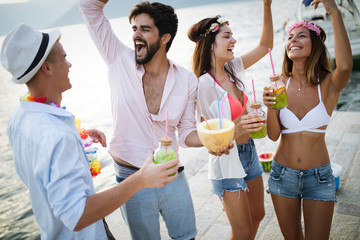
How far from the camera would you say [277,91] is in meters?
2.28

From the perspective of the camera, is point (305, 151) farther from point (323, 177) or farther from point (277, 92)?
point (277, 92)

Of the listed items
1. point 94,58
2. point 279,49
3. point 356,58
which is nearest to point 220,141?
point 356,58

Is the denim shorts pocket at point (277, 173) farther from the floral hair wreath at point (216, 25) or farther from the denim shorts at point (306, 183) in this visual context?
the floral hair wreath at point (216, 25)

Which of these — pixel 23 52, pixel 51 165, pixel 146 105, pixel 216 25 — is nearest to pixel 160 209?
pixel 146 105

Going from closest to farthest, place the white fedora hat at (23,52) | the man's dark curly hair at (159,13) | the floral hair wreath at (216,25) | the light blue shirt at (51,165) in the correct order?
the light blue shirt at (51,165), the white fedora hat at (23,52), the man's dark curly hair at (159,13), the floral hair wreath at (216,25)

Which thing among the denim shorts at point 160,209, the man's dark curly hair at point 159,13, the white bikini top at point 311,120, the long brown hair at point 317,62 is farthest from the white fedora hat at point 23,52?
the long brown hair at point 317,62

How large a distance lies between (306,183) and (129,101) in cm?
161

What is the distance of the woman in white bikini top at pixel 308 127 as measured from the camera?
7.75ft

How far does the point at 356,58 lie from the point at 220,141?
11032 millimetres

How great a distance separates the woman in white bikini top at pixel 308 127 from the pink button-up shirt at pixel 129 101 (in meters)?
0.78

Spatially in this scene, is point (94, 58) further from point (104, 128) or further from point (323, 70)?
point (323, 70)

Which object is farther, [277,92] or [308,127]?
[308,127]

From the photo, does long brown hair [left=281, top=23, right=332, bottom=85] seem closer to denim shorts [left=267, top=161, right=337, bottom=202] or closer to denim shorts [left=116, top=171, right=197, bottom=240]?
denim shorts [left=267, top=161, right=337, bottom=202]

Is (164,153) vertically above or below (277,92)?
below
